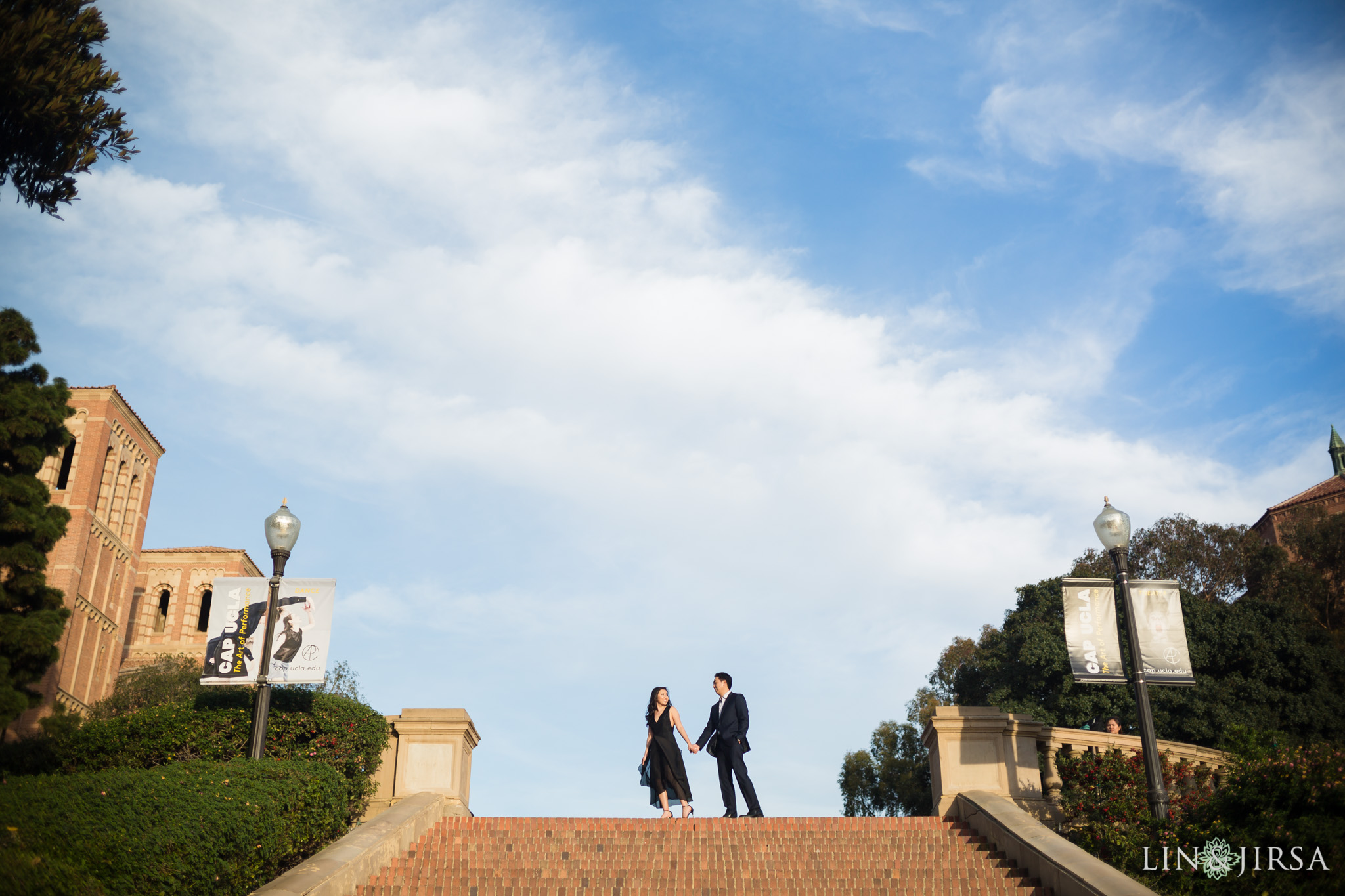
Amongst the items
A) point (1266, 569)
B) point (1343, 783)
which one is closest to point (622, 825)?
point (1343, 783)

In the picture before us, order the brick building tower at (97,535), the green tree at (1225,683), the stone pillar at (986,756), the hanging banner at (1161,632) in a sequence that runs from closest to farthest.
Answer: the hanging banner at (1161,632) → the stone pillar at (986,756) → the green tree at (1225,683) → the brick building tower at (97,535)

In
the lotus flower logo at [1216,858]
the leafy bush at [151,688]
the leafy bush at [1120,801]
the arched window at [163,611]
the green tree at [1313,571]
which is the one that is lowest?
the lotus flower logo at [1216,858]

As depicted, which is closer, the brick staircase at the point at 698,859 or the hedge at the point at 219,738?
the brick staircase at the point at 698,859

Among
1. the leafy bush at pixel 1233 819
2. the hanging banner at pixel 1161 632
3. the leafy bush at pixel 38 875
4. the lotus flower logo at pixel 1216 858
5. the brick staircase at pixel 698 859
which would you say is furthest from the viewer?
the hanging banner at pixel 1161 632

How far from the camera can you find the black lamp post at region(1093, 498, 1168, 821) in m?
11.0

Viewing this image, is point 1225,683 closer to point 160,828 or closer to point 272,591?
point 272,591

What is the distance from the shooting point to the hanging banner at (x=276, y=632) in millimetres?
12469

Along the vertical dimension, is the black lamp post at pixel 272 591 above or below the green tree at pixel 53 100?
below

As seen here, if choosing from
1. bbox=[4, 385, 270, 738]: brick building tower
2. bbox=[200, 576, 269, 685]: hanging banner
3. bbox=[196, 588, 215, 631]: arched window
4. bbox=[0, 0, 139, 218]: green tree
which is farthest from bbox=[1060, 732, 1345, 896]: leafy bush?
bbox=[196, 588, 215, 631]: arched window

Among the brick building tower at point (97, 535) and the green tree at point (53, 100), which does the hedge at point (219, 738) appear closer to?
the green tree at point (53, 100)

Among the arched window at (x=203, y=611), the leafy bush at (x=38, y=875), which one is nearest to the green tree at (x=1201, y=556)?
the leafy bush at (x=38, y=875)

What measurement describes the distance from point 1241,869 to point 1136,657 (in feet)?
12.1

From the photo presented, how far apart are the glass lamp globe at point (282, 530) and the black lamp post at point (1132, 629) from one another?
32.3ft

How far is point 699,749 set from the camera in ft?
45.2
